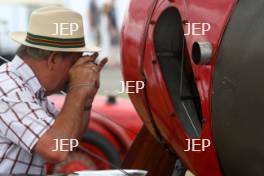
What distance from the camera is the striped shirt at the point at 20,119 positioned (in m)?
3.00

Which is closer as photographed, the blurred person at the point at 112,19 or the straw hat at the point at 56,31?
the straw hat at the point at 56,31

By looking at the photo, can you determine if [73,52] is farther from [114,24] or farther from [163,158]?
[114,24]

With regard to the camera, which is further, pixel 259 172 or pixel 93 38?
pixel 93 38

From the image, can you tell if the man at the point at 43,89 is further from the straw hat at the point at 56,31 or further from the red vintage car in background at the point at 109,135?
the red vintage car in background at the point at 109,135

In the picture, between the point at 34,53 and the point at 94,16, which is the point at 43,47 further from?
the point at 94,16

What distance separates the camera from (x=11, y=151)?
10.2ft

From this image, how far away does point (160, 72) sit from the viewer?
2.99 metres

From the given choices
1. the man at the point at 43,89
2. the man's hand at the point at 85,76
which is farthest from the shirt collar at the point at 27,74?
the man's hand at the point at 85,76

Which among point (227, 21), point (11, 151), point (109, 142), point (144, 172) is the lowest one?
point (109, 142)

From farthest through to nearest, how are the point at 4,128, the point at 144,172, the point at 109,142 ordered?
1. the point at 109,142
2. the point at 144,172
3. the point at 4,128

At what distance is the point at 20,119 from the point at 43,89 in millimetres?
248

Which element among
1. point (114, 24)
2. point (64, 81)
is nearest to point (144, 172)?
point (64, 81)

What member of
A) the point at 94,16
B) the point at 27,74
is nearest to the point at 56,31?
the point at 27,74

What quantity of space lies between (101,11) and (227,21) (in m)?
17.8
